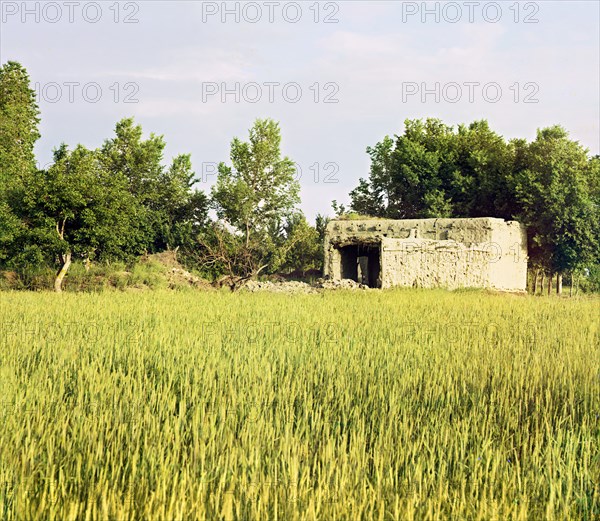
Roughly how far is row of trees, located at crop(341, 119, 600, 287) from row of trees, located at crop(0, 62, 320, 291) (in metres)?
5.20

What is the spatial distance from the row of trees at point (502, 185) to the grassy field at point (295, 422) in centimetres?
2034

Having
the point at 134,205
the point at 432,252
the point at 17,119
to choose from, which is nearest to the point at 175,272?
the point at 134,205

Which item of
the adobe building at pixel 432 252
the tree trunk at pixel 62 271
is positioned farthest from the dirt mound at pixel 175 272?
the adobe building at pixel 432 252

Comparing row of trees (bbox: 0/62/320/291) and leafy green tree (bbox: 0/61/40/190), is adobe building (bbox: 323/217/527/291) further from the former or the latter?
leafy green tree (bbox: 0/61/40/190)

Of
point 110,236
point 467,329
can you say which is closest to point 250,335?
point 467,329

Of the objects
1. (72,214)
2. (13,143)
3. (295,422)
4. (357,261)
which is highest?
(13,143)

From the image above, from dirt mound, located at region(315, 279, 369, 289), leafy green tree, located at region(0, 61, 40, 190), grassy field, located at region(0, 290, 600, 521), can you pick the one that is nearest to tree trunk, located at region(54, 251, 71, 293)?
leafy green tree, located at region(0, 61, 40, 190)

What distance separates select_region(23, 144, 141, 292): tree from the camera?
63.6 feet

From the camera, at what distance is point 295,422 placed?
425 centimetres

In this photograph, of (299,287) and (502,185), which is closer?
(299,287)

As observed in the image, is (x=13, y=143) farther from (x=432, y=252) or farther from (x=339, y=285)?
(x=432, y=252)

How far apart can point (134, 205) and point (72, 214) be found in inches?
123

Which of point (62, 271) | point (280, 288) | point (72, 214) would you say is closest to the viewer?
point (72, 214)

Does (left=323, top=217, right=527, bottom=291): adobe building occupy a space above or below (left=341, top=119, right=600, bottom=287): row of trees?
below
